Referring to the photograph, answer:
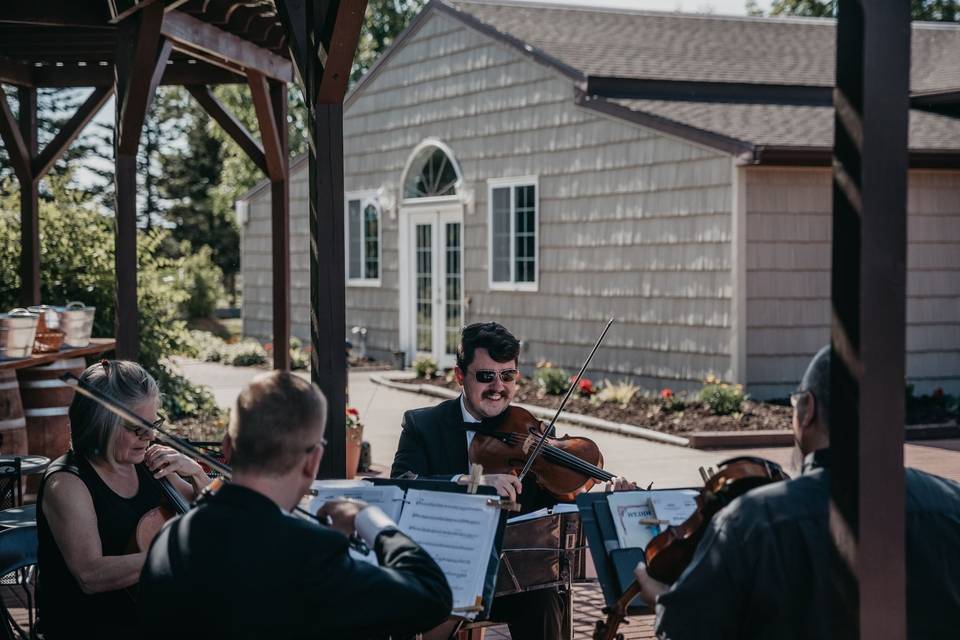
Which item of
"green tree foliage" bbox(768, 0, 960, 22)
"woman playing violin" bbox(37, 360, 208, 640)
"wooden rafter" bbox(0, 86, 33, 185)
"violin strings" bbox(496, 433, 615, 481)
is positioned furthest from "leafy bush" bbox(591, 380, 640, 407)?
"green tree foliage" bbox(768, 0, 960, 22)

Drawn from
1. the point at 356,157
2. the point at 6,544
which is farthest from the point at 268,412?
the point at 356,157

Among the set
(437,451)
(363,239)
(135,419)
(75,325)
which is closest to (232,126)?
(75,325)

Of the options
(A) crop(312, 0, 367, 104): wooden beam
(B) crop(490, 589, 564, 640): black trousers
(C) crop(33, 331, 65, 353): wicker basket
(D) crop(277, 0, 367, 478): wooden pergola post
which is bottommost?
(B) crop(490, 589, 564, 640): black trousers

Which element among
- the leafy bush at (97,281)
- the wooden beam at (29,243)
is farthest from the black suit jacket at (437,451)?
the leafy bush at (97,281)

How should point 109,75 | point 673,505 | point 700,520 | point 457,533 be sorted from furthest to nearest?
1. point 109,75
2. point 673,505
3. point 457,533
4. point 700,520

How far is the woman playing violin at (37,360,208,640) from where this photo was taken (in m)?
3.23

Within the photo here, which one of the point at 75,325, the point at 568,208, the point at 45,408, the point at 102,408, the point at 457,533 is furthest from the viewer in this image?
the point at 568,208

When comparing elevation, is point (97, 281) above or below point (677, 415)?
above

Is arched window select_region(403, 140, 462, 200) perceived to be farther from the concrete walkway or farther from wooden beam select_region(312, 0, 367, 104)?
wooden beam select_region(312, 0, 367, 104)

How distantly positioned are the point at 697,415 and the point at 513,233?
4913mm

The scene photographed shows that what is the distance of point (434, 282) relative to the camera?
17.2m

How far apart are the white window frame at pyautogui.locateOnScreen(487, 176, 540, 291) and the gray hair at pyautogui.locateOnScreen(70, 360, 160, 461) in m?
12.0

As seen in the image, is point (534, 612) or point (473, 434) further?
point (473, 434)

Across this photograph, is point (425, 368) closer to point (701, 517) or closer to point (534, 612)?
point (534, 612)
